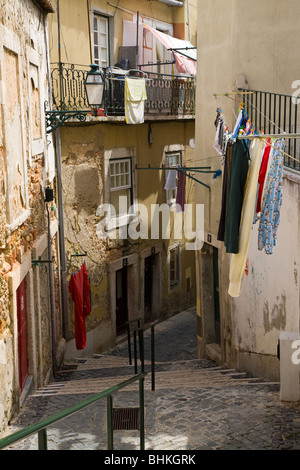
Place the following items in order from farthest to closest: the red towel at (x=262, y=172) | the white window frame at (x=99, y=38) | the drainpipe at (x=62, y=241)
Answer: the white window frame at (x=99, y=38)
the drainpipe at (x=62, y=241)
the red towel at (x=262, y=172)

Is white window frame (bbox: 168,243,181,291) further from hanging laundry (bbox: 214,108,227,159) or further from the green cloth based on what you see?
the green cloth

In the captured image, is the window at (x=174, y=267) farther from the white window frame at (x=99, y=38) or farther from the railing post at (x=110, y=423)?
the railing post at (x=110, y=423)

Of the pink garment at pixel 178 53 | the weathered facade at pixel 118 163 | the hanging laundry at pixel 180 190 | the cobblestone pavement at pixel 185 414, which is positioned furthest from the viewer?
the pink garment at pixel 178 53

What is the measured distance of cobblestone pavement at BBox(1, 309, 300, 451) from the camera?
633 cm

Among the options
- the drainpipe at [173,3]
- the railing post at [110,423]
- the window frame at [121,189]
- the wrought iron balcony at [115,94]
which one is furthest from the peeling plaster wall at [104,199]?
the railing post at [110,423]

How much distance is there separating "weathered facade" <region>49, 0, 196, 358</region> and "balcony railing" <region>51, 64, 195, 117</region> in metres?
0.03

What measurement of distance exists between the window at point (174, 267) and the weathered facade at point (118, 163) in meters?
0.04

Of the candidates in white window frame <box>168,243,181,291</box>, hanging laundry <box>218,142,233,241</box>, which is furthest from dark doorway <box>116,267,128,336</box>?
hanging laundry <box>218,142,233,241</box>

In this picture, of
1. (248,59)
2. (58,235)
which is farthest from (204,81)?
(58,235)

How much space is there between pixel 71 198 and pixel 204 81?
4.15 metres

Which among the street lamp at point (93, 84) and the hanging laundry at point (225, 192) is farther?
the street lamp at point (93, 84)

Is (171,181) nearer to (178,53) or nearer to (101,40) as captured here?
(178,53)

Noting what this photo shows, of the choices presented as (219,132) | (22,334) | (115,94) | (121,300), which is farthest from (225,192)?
(121,300)

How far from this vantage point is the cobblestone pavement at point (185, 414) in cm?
633
